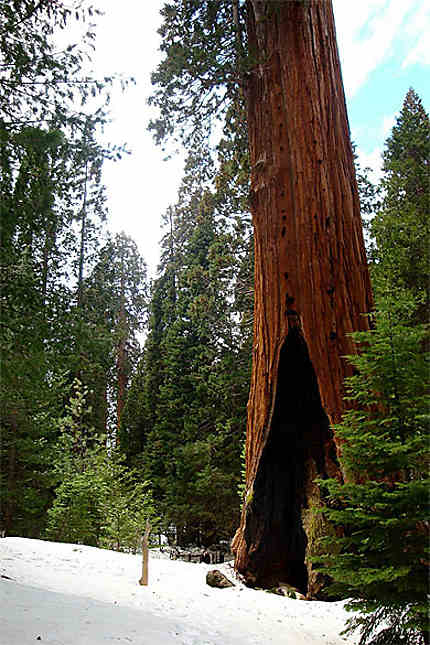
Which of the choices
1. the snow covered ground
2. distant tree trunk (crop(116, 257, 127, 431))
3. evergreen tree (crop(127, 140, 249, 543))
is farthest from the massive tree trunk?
distant tree trunk (crop(116, 257, 127, 431))

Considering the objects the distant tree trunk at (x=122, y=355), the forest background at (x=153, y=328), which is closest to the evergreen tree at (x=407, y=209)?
the forest background at (x=153, y=328)

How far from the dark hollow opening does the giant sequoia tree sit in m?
0.01

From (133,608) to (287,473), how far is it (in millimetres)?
2373

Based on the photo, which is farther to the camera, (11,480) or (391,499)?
(11,480)

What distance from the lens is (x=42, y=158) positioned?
4492mm

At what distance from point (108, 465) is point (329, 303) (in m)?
7.71

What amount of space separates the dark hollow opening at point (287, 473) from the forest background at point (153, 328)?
133 centimetres

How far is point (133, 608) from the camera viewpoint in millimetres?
3637

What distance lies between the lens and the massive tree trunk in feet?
16.5

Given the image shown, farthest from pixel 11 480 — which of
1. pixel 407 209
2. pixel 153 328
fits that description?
pixel 407 209

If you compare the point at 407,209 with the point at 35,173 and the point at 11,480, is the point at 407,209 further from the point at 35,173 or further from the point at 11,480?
the point at 11,480

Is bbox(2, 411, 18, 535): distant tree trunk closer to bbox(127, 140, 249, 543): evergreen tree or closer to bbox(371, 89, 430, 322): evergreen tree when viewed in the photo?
bbox(127, 140, 249, 543): evergreen tree

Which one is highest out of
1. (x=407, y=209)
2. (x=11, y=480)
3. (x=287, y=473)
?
(x=407, y=209)

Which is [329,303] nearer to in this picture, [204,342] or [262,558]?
[262,558]
